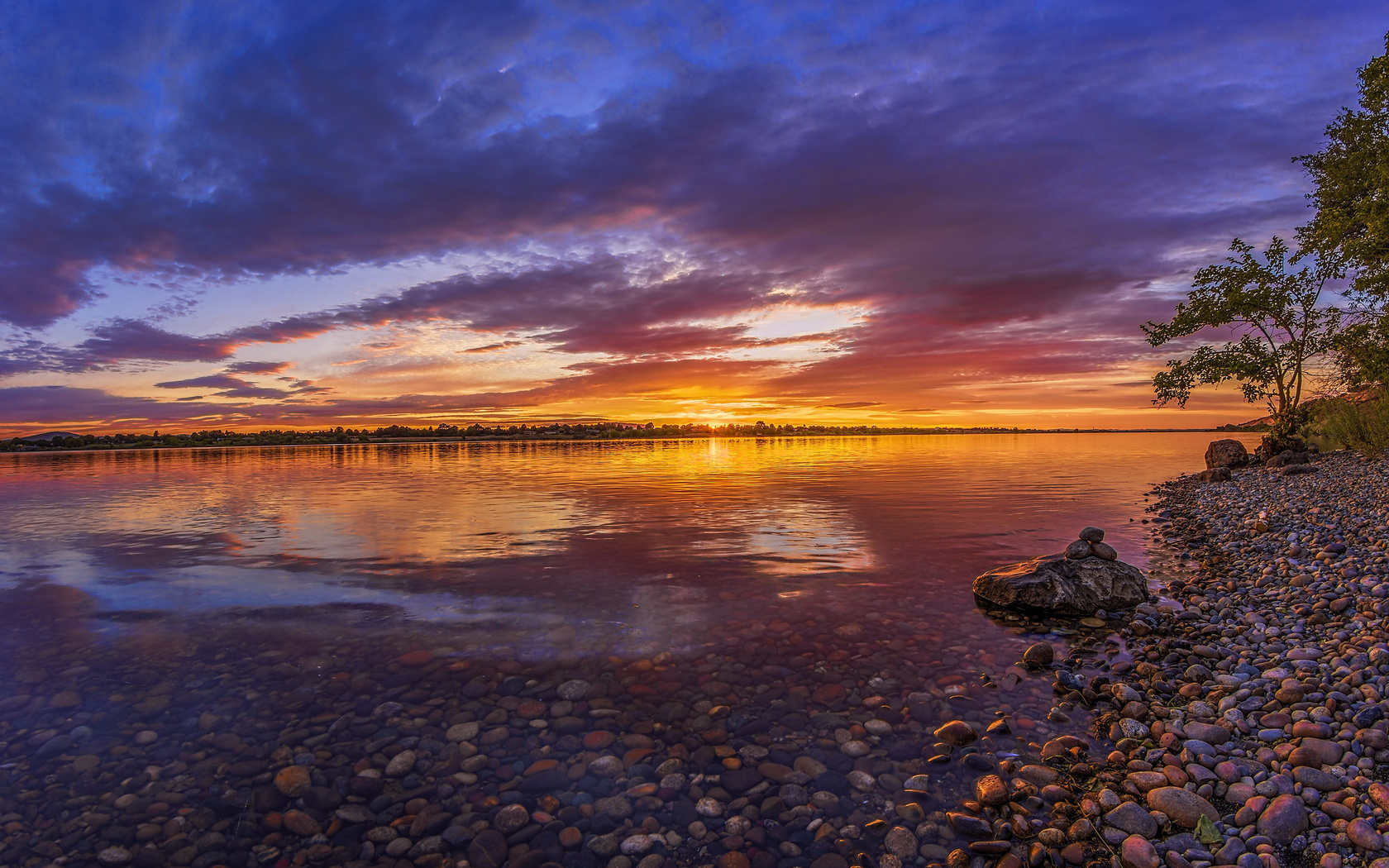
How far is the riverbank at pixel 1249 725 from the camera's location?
4.64 meters

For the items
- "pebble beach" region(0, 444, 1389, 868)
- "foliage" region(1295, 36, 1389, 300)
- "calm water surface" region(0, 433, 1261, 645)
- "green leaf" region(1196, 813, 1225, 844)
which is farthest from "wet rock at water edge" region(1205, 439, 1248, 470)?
"green leaf" region(1196, 813, 1225, 844)

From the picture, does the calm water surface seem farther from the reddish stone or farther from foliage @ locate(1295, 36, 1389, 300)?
foliage @ locate(1295, 36, 1389, 300)

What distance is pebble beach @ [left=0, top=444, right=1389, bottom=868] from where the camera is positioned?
5.01m

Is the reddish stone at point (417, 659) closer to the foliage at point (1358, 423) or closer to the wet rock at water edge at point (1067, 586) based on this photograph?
the wet rock at water edge at point (1067, 586)

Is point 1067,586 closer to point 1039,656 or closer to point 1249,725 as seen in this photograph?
point 1039,656

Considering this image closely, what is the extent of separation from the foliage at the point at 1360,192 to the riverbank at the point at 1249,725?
607 inches

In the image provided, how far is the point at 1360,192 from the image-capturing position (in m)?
25.4

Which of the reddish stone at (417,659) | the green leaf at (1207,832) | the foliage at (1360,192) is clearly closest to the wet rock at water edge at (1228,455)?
the foliage at (1360,192)

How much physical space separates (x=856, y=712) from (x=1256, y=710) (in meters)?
4.40

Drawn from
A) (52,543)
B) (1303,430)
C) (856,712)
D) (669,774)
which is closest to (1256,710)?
(856,712)

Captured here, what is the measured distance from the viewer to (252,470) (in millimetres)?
54156

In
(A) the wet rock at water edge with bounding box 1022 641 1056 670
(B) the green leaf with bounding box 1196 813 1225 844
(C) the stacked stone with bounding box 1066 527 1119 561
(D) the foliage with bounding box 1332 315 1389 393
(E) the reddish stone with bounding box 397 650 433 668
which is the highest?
(D) the foliage with bounding box 1332 315 1389 393

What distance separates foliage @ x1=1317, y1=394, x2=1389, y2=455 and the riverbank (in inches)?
889

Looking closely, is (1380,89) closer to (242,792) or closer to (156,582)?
(242,792)
